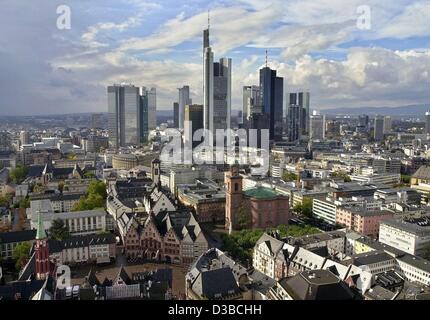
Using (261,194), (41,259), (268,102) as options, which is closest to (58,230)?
(41,259)

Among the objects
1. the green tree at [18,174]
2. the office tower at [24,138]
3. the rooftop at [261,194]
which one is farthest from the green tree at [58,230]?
the office tower at [24,138]

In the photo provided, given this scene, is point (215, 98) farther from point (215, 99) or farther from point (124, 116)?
point (124, 116)

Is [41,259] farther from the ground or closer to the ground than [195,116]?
closer to the ground

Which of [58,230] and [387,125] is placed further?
[387,125]

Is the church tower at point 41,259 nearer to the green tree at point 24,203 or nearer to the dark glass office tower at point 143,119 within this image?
the green tree at point 24,203

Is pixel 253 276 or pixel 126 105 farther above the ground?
pixel 126 105

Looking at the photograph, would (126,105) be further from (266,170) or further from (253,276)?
(253,276)

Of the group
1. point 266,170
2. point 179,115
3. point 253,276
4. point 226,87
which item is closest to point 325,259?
point 253,276
